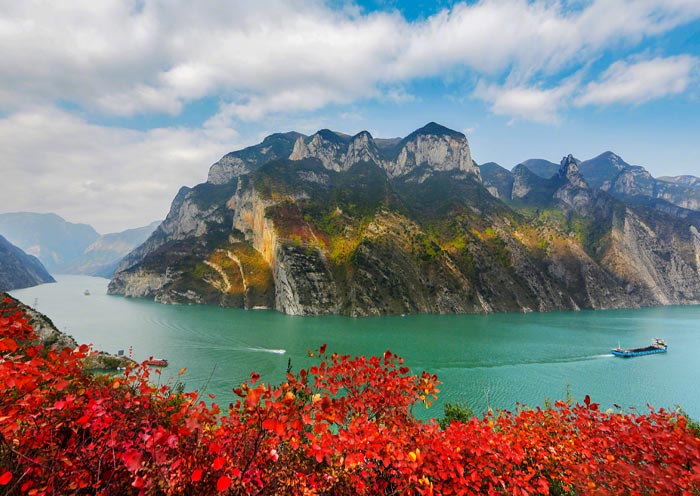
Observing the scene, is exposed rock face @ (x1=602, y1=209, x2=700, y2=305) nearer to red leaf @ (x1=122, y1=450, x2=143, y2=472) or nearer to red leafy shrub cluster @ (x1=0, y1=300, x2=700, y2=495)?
red leafy shrub cluster @ (x1=0, y1=300, x2=700, y2=495)

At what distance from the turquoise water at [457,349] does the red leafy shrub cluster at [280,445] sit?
1038 inches

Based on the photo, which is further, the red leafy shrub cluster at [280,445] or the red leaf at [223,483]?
the red leafy shrub cluster at [280,445]

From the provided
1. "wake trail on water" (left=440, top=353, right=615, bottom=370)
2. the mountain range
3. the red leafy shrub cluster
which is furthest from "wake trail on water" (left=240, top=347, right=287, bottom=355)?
the red leafy shrub cluster

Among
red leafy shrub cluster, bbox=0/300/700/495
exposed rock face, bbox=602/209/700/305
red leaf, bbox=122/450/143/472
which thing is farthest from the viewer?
exposed rock face, bbox=602/209/700/305

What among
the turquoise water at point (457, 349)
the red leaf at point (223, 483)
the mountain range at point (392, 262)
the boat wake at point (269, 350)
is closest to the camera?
the red leaf at point (223, 483)

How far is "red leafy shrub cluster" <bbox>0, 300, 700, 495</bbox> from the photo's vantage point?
173 inches

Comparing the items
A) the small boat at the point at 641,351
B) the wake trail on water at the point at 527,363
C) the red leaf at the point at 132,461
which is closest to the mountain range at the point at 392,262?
the wake trail on water at the point at 527,363

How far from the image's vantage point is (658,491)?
5.28m

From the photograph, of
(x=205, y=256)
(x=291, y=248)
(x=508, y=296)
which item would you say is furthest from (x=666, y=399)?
(x=205, y=256)

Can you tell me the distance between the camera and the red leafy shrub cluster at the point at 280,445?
173 inches

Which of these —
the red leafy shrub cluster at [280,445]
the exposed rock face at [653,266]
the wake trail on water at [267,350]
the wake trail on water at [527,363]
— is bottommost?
the wake trail on water at [267,350]

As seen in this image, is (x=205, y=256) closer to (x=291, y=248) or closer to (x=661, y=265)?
(x=291, y=248)

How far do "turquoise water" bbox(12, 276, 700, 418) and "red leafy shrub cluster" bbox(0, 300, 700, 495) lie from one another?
86.5 feet

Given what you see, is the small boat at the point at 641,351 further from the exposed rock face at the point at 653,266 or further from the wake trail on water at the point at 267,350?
the exposed rock face at the point at 653,266
